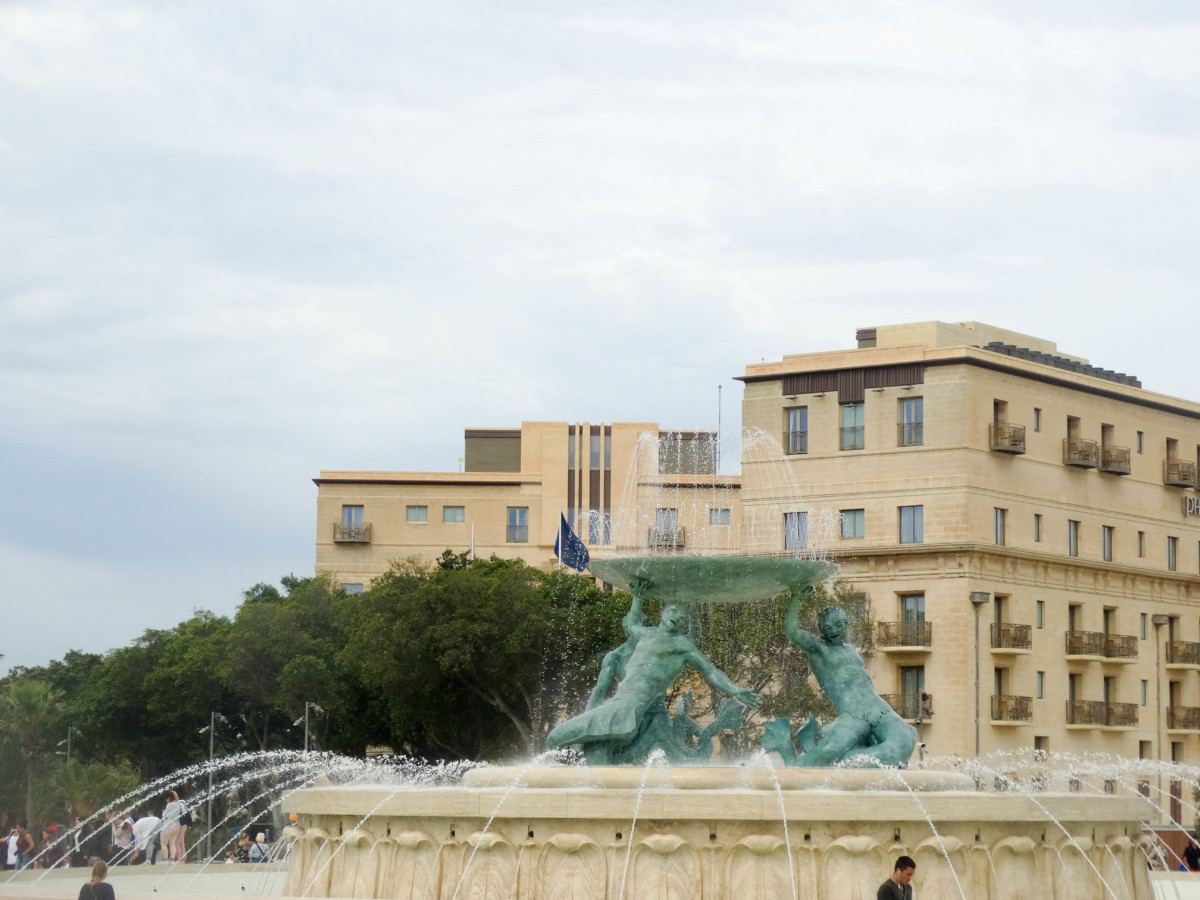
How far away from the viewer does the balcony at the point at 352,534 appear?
7612cm

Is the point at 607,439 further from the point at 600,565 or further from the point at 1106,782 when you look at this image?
the point at 600,565

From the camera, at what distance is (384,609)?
1999 inches

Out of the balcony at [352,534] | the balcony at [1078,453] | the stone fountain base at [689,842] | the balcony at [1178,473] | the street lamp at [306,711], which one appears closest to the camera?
the stone fountain base at [689,842]

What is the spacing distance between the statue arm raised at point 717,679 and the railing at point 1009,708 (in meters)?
31.8

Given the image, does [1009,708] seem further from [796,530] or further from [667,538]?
[667,538]

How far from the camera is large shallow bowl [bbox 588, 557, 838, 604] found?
1952 centimetres

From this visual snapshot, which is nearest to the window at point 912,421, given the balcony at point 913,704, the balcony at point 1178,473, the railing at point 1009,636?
the railing at point 1009,636

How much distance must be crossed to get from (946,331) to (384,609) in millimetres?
17220

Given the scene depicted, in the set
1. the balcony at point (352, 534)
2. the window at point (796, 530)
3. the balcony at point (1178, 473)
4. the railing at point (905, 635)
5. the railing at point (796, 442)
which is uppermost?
the railing at point (796, 442)

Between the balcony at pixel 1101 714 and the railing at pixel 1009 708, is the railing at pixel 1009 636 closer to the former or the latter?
the railing at pixel 1009 708

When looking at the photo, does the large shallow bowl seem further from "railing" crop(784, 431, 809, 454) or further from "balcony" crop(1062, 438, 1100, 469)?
"balcony" crop(1062, 438, 1100, 469)

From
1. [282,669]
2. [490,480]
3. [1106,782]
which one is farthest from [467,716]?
[490,480]

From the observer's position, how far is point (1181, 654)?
181 feet

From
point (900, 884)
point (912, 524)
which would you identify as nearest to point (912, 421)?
point (912, 524)
